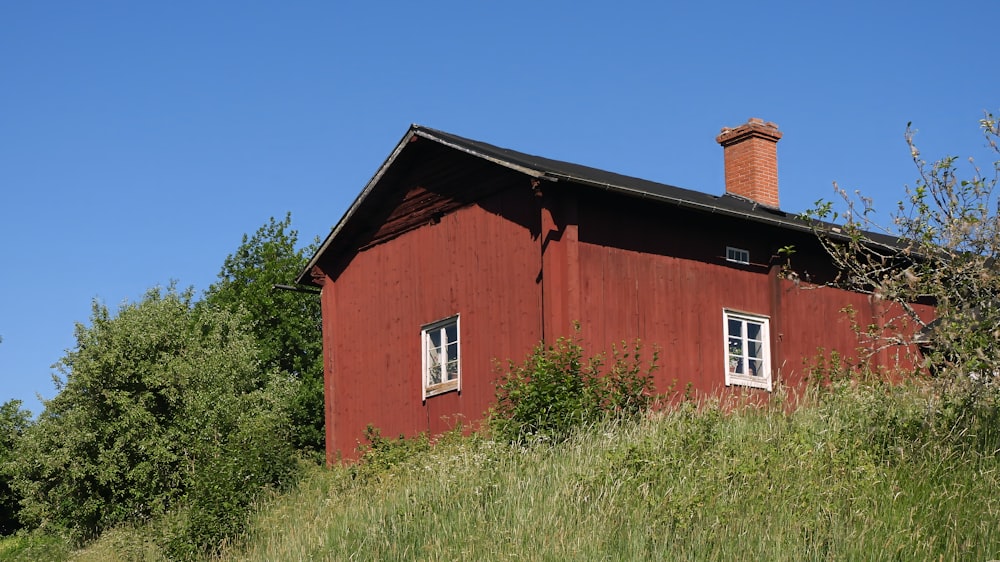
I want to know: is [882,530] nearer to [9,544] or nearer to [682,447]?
[682,447]

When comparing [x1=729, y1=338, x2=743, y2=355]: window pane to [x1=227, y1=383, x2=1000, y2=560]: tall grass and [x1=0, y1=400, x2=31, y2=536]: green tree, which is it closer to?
[x1=227, y1=383, x2=1000, y2=560]: tall grass

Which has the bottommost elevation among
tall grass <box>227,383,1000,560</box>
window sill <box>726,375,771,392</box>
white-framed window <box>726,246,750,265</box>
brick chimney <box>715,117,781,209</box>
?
tall grass <box>227,383,1000,560</box>

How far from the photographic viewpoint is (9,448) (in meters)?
37.9

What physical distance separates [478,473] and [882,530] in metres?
4.56

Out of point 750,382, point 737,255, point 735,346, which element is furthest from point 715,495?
point 737,255

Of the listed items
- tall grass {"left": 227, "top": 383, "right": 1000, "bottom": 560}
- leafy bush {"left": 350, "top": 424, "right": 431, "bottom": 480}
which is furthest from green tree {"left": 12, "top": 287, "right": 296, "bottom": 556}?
tall grass {"left": 227, "top": 383, "right": 1000, "bottom": 560}

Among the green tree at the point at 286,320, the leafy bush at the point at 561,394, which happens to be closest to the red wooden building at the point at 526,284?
the leafy bush at the point at 561,394

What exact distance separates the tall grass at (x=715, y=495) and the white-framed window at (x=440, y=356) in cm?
549

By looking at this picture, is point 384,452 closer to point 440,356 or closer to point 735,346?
point 440,356

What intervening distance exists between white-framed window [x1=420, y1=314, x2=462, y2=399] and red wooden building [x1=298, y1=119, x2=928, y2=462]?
0.03 m

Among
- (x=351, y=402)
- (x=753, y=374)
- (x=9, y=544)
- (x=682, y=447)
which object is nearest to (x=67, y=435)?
(x=9, y=544)

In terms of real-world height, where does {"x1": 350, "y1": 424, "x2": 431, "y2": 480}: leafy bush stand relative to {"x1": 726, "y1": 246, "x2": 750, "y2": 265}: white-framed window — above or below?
below

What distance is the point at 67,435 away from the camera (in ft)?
89.4

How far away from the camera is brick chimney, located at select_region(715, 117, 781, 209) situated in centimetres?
2461
